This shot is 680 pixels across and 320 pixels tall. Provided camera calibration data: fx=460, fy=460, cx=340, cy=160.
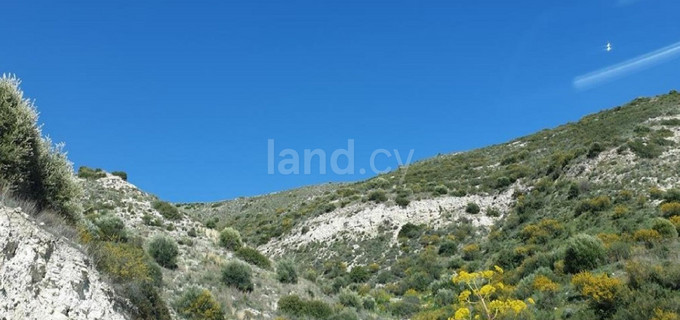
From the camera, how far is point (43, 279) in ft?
28.3

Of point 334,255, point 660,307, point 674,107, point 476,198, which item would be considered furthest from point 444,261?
point 674,107

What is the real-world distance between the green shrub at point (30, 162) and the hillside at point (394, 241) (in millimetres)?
47

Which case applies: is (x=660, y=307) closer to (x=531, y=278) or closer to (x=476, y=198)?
(x=531, y=278)

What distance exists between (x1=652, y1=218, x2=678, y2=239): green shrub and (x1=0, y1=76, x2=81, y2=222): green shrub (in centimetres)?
2309

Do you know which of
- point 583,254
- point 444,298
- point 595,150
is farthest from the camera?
point 595,150

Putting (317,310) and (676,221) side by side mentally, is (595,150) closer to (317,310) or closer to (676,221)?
(676,221)

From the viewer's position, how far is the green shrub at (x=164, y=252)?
63.6 ft

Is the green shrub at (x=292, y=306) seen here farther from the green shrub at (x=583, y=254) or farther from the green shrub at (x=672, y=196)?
the green shrub at (x=672, y=196)

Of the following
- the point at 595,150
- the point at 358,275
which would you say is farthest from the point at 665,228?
the point at 595,150

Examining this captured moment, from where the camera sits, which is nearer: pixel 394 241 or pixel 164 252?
pixel 164 252

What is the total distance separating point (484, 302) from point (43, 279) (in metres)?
9.81

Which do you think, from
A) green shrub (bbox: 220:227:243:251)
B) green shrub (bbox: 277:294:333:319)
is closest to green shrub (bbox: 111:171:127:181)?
green shrub (bbox: 220:227:243:251)

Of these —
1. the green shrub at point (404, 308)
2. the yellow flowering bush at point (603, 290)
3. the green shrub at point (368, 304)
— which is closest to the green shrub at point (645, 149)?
the green shrub at point (404, 308)

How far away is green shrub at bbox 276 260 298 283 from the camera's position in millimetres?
22906
